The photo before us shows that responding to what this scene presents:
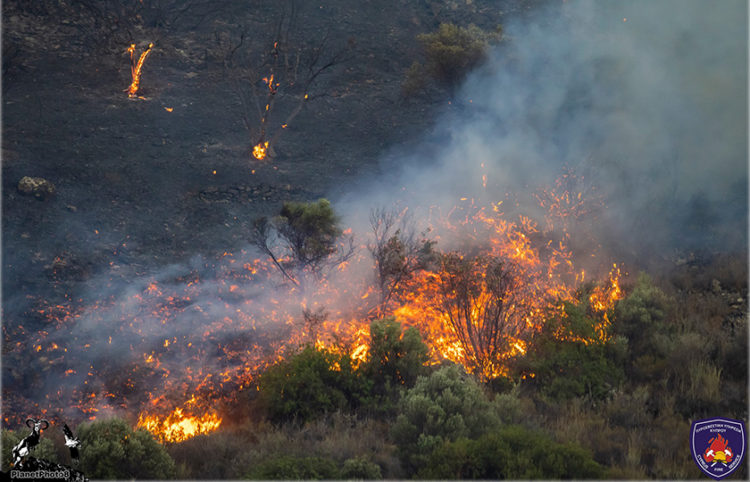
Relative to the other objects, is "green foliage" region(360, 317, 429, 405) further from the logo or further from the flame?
the flame

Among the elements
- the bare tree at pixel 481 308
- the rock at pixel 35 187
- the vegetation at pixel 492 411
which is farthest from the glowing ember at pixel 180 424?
the rock at pixel 35 187

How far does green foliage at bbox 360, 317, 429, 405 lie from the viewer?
8.90 m

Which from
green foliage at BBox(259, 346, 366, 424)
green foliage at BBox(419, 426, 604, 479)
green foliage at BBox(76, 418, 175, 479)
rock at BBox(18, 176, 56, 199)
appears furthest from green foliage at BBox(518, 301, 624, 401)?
rock at BBox(18, 176, 56, 199)

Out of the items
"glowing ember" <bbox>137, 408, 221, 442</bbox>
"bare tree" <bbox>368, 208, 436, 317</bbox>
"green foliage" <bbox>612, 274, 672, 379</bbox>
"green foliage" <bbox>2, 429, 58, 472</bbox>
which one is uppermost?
"bare tree" <bbox>368, 208, 436, 317</bbox>

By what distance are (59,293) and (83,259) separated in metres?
0.99

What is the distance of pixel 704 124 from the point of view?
1427 cm

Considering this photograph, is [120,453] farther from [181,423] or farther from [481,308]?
[481,308]

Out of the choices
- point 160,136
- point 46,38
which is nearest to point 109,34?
point 46,38

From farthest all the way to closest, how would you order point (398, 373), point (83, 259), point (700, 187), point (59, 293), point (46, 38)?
point (46, 38) → point (700, 187) → point (83, 259) → point (59, 293) → point (398, 373)

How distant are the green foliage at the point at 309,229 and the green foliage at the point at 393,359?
2.35 meters

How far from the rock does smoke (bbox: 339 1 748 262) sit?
6.20 m

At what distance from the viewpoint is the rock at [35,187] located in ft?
39.7

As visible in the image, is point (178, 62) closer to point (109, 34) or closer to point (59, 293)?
point (109, 34)

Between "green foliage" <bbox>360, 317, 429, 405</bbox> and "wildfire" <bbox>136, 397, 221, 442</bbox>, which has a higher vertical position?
"green foliage" <bbox>360, 317, 429, 405</bbox>
